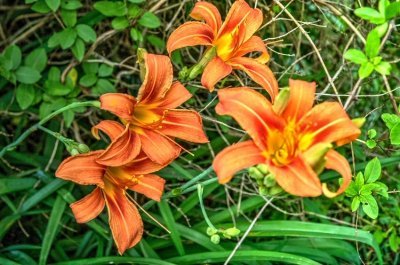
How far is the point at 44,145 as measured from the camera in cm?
212

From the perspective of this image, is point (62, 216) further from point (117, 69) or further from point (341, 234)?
point (341, 234)

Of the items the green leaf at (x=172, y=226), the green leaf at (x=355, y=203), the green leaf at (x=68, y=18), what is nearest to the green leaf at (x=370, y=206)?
the green leaf at (x=355, y=203)

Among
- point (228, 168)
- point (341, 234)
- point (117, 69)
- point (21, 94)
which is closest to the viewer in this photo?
point (228, 168)

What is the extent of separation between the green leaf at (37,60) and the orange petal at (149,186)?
62cm

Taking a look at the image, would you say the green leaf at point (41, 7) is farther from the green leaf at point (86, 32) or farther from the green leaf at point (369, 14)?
the green leaf at point (369, 14)

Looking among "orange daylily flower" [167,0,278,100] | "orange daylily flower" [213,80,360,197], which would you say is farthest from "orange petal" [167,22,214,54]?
"orange daylily flower" [213,80,360,197]

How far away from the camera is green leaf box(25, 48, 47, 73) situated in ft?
6.26

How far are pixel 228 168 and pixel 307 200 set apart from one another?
1.03m

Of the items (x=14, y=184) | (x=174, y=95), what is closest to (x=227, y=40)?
(x=174, y=95)

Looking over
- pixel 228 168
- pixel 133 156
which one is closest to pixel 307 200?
pixel 133 156

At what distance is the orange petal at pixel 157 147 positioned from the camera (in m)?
1.36

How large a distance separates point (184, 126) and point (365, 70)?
0.40 meters

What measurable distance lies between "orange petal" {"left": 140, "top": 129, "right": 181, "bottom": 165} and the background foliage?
0.31 meters

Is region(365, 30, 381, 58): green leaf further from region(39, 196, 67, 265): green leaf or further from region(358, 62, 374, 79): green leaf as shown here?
region(39, 196, 67, 265): green leaf
